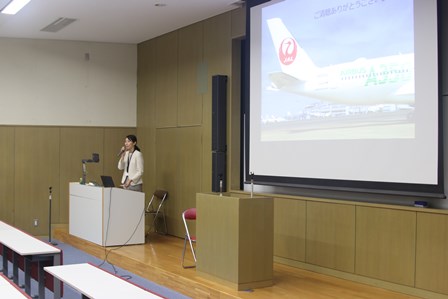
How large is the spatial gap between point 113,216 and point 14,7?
10.3 ft

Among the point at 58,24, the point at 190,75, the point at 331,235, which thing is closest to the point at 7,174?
the point at 58,24

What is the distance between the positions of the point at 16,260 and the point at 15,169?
14.3ft

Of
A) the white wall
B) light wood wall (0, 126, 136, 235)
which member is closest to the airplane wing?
the white wall

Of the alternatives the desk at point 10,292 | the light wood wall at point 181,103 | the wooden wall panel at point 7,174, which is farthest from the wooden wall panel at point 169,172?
the desk at point 10,292

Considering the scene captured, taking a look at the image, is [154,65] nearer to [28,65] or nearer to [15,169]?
[28,65]

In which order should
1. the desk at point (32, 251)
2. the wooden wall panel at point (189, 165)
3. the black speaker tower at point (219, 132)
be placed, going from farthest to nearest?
the wooden wall panel at point (189, 165) → the black speaker tower at point (219, 132) → the desk at point (32, 251)

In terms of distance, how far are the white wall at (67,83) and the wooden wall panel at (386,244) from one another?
5926mm

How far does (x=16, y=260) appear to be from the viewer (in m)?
6.08

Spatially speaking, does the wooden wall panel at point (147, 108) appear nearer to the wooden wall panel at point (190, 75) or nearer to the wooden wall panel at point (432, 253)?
the wooden wall panel at point (190, 75)

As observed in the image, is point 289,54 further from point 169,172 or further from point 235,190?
point 169,172

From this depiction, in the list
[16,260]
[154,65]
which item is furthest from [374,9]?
[154,65]

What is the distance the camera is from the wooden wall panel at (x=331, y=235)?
6.10 m

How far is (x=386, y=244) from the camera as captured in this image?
Answer: 5719mm

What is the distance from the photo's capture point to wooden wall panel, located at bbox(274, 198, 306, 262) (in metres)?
6.72
